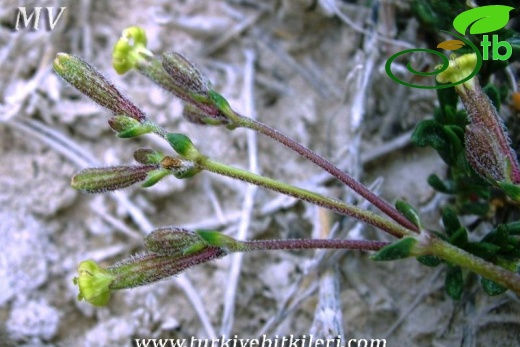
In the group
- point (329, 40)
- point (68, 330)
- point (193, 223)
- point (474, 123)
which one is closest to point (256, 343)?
point (193, 223)

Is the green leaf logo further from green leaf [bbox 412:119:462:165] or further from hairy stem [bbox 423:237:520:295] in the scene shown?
hairy stem [bbox 423:237:520:295]

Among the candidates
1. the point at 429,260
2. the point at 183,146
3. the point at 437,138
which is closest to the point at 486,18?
the point at 437,138

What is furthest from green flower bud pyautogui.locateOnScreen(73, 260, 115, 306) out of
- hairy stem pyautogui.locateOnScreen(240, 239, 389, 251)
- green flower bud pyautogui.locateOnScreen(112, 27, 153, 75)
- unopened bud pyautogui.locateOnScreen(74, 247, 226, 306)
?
green flower bud pyautogui.locateOnScreen(112, 27, 153, 75)

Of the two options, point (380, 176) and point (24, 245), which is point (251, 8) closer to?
point (380, 176)

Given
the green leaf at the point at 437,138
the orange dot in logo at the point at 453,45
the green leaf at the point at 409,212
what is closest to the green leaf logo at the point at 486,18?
the orange dot in logo at the point at 453,45

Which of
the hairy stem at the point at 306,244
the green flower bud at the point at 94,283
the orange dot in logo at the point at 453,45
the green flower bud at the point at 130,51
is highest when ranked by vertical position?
the orange dot in logo at the point at 453,45

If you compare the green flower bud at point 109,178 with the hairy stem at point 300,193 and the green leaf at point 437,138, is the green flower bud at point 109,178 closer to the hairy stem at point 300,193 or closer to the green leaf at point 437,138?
the hairy stem at point 300,193
